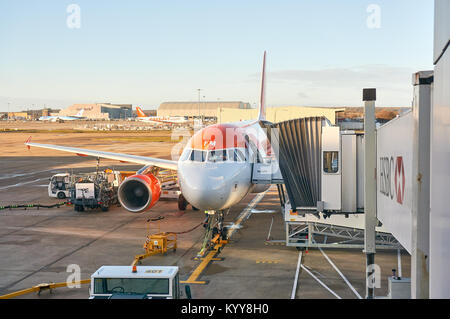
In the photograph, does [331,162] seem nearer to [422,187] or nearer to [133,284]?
[133,284]

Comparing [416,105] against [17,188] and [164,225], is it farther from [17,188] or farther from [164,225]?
[17,188]

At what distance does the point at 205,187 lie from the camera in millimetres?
17703

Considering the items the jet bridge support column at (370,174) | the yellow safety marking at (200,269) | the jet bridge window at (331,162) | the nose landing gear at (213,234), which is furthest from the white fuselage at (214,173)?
the jet bridge support column at (370,174)

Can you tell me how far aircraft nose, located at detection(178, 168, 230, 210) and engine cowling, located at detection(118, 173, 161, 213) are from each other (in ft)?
15.7

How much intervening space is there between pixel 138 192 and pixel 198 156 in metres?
5.57

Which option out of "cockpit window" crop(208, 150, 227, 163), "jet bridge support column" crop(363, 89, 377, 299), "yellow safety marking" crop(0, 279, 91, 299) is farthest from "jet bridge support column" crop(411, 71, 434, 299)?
"cockpit window" crop(208, 150, 227, 163)

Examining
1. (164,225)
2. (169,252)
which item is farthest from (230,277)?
(164,225)

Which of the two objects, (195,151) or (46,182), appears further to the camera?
(46,182)

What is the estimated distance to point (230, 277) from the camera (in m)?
16.1

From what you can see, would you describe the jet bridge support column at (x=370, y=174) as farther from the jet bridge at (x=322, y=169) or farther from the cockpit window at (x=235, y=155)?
the cockpit window at (x=235, y=155)

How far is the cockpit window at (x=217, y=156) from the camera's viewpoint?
18844 mm

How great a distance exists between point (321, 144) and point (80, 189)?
1799 cm
